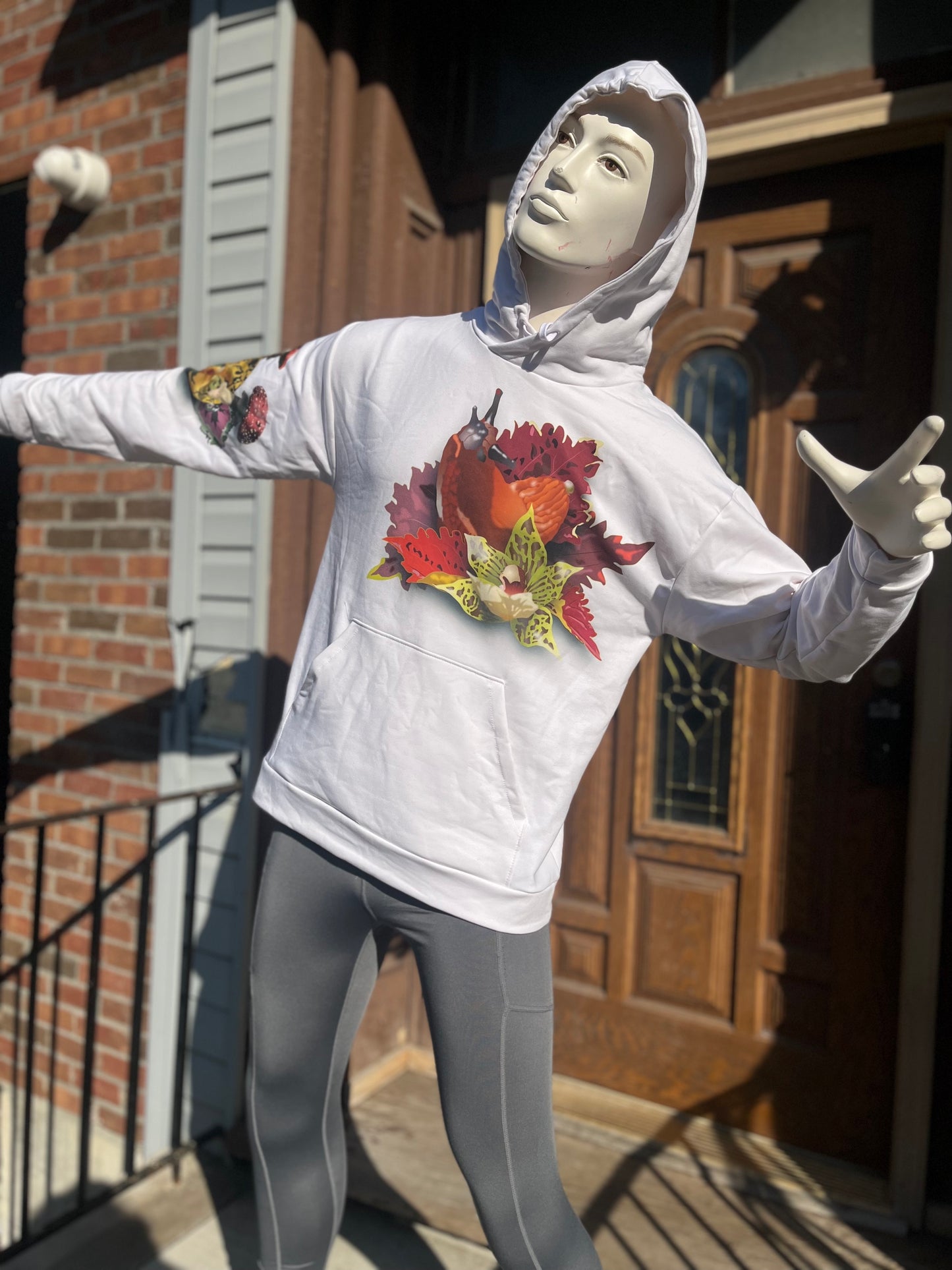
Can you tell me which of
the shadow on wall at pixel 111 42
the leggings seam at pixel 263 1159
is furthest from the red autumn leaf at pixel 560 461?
the shadow on wall at pixel 111 42

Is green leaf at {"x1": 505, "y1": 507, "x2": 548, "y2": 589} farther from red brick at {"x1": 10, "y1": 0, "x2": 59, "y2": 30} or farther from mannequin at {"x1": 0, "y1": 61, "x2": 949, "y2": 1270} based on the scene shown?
red brick at {"x1": 10, "y1": 0, "x2": 59, "y2": 30}

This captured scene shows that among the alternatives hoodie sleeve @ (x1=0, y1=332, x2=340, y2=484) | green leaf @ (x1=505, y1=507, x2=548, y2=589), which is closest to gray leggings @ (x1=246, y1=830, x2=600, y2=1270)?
green leaf @ (x1=505, y1=507, x2=548, y2=589)

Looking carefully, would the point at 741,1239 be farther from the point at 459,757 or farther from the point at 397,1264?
the point at 459,757

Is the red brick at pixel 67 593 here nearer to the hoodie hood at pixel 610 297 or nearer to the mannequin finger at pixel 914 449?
the hoodie hood at pixel 610 297

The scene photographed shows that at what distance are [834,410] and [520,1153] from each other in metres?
1.81

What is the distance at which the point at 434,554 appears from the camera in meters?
1.35

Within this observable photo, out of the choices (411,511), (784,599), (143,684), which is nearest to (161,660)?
(143,684)

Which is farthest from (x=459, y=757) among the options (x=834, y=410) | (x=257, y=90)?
(x=257, y=90)

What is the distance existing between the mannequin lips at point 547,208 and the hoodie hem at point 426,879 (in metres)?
0.90

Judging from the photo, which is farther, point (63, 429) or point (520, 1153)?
point (63, 429)

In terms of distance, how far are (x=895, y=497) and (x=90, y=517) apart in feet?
7.79

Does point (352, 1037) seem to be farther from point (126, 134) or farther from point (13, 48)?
point (13, 48)

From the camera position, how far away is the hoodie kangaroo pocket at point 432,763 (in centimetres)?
131

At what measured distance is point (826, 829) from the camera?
2295mm
